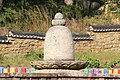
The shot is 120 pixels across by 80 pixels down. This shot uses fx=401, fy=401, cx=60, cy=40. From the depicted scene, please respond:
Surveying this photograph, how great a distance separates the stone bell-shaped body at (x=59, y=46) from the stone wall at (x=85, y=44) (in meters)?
8.83

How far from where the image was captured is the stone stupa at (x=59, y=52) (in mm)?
7410

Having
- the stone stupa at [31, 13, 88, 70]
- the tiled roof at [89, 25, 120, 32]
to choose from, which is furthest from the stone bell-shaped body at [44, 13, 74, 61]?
the tiled roof at [89, 25, 120, 32]

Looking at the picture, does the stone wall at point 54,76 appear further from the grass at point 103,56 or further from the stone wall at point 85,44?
the stone wall at point 85,44

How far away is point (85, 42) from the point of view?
17797 millimetres

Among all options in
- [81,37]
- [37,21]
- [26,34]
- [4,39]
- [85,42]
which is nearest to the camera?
[4,39]

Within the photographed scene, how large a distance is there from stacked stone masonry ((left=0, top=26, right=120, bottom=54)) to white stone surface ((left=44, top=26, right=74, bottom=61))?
28.7 feet

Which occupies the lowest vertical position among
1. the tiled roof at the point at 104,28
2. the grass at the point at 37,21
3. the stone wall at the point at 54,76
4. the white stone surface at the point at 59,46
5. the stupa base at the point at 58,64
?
the stone wall at the point at 54,76

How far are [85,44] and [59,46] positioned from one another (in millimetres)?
10279

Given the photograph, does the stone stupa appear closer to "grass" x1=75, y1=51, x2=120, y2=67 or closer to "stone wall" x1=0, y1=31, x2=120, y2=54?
"grass" x1=75, y1=51, x2=120, y2=67

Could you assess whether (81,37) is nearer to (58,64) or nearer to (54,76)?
(58,64)

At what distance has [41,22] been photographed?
18.7 m

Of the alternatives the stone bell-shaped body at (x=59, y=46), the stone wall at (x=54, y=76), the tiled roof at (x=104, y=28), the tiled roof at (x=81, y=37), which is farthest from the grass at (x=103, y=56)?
the stone wall at (x=54, y=76)

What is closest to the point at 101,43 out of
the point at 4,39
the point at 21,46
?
the point at 21,46

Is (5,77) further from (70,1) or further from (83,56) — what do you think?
(70,1)
